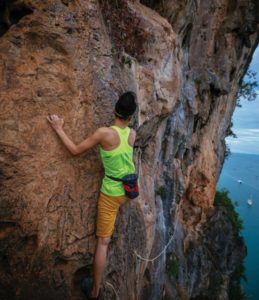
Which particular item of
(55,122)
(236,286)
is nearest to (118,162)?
(55,122)

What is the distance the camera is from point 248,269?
54.9 metres

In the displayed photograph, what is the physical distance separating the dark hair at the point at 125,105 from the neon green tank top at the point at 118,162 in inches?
7.8

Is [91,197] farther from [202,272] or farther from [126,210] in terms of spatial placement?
[202,272]

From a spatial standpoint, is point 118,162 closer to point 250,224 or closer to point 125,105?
point 125,105

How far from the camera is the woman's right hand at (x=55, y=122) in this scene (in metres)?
3.84

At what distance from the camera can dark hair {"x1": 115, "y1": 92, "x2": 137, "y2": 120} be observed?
3.70m

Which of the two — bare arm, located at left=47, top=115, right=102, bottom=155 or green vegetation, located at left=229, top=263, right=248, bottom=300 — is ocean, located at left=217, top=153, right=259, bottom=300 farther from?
bare arm, located at left=47, top=115, right=102, bottom=155

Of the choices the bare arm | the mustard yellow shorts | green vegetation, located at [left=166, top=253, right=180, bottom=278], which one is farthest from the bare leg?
green vegetation, located at [left=166, top=253, right=180, bottom=278]

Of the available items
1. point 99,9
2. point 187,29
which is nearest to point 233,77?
point 187,29

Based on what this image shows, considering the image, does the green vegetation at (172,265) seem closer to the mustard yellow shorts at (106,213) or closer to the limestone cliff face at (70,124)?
the limestone cliff face at (70,124)

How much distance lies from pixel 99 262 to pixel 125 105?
227 cm

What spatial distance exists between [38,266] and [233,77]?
13.8 m

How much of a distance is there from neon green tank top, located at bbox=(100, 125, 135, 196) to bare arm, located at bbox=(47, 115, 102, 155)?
0.21 metres

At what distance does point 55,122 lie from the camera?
151 inches
